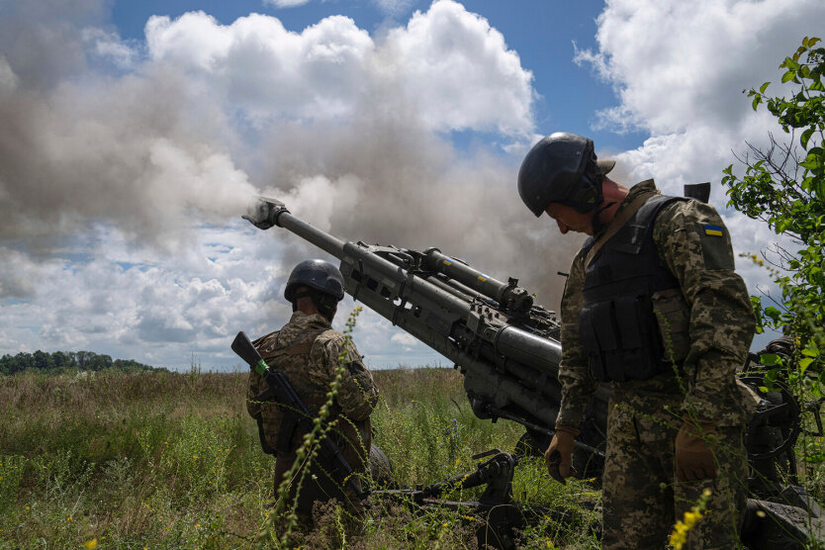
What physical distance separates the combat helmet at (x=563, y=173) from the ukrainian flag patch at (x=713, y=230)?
1.72ft

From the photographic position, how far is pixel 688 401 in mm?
1923

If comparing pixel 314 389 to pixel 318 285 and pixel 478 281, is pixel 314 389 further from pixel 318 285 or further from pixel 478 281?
pixel 478 281

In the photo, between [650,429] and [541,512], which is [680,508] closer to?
[650,429]

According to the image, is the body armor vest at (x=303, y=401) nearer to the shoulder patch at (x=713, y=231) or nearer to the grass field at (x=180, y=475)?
the grass field at (x=180, y=475)

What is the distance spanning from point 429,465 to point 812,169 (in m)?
3.64

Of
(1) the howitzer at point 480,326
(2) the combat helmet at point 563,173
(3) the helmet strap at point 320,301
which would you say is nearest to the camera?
(2) the combat helmet at point 563,173

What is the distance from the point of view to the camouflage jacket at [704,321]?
1921 mm

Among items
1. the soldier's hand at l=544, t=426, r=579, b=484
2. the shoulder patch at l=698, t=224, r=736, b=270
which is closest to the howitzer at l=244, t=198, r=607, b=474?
the soldier's hand at l=544, t=426, r=579, b=484

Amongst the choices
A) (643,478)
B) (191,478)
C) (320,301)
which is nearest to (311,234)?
(191,478)

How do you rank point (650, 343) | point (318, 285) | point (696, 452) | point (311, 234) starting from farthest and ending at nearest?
1. point (311, 234)
2. point (318, 285)
3. point (650, 343)
4. point (696, 452)

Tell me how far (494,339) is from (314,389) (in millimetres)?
2332

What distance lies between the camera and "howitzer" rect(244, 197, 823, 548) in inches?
145

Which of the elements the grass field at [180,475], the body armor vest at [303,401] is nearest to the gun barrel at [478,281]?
the grass field at [180,475]

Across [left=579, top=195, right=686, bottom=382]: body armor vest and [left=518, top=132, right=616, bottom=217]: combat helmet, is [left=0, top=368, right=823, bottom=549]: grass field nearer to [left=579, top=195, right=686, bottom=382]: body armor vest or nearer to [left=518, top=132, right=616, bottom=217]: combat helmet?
[left=579, top=195, right=686, bottom=382]: body armor vest
